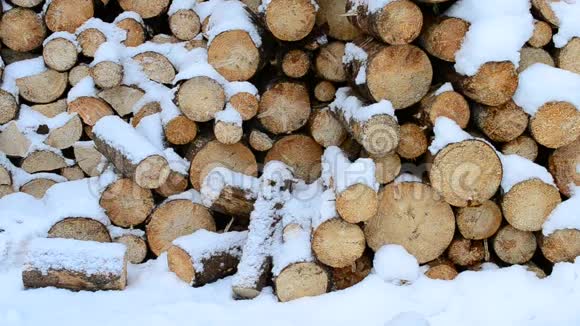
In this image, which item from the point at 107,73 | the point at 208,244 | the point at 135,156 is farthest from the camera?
the point at 107,73

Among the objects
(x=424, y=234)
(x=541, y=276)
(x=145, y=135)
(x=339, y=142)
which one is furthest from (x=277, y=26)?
(x=541, y=276)

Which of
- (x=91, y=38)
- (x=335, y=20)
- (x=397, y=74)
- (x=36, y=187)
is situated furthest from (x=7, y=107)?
(x=397, y=74)

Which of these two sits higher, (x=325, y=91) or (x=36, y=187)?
(x=325, y=91)

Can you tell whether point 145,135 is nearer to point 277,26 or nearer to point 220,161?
point 220,161

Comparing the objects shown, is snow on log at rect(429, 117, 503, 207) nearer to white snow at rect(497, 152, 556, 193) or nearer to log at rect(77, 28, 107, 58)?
white snow at rect(497, 152, 556, 193)

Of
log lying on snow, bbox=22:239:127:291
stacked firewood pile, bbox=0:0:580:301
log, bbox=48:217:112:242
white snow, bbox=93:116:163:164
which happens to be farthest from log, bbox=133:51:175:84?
log lying on snow, bbox=22:239:127:291

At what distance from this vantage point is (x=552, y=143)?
318 centimetres

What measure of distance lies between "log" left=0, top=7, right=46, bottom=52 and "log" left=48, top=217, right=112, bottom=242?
135 cm

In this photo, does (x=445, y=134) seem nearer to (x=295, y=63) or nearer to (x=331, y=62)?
(x=331, y=62)

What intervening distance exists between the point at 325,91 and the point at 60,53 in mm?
1676

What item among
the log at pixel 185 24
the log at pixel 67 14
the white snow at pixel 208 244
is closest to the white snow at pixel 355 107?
the white snow at pixel 208 244

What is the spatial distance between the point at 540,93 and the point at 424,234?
864mm

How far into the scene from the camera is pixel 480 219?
10.7 feet

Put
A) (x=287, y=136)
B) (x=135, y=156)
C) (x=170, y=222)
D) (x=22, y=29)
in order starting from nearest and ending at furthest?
(x=135, y=156) → (x=170, y=222) → (x=287, y=136) → (x=22, y=29)
